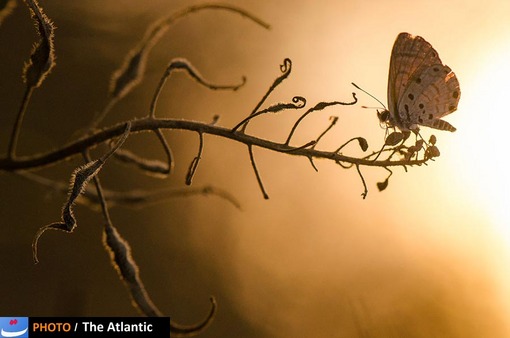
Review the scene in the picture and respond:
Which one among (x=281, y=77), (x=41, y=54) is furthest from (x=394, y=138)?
(x=41, y=54)

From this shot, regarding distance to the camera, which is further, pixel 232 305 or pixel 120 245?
pixel 232 305

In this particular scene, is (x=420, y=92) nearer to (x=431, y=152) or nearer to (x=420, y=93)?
(x=420, y=93)

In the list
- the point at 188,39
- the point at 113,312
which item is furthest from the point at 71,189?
the point at 188,39

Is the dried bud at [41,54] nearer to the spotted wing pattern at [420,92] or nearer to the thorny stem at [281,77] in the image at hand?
the thorny stem at [281,77]

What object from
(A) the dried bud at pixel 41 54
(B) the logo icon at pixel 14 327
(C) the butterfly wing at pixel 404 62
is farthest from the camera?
(B) the logo icon at pixel 14 327

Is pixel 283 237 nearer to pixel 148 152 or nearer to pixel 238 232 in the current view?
pixel 238 232

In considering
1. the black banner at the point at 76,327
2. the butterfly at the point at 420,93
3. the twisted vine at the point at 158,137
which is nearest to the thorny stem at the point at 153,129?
the twisted vine at the point at 158,137

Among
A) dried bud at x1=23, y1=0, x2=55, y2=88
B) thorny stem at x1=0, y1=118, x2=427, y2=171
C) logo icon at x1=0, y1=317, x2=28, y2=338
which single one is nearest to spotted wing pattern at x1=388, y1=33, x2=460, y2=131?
thorny stem at x1=0, y1=118, x2=427, y2=171
